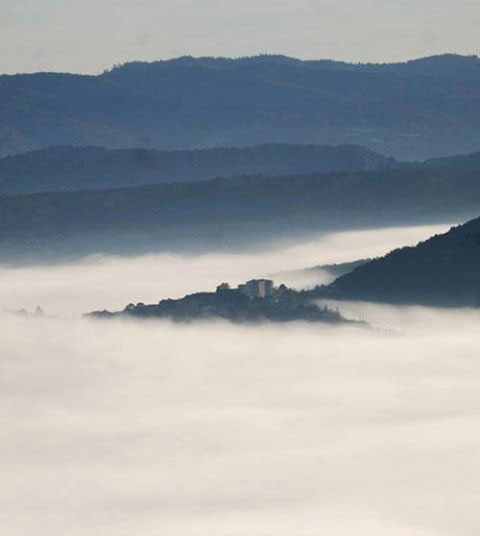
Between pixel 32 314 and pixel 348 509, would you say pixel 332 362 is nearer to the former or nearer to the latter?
pixel 348 509

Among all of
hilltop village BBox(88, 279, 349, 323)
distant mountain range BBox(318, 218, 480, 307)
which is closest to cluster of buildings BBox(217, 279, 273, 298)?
hilltop village BBox(88, 279, 349, 323)

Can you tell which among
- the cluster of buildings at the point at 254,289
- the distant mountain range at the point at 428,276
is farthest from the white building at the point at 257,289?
the distant mountain range at the point at 428,276

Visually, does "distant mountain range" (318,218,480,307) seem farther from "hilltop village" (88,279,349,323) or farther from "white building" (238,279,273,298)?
"hilltop village" (88,279,349,323)

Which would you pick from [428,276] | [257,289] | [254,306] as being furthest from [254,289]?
[428,276]

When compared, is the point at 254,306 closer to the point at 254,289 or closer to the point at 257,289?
the point at 254,289

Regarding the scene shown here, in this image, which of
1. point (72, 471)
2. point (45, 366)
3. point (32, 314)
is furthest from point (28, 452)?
point (32, 314)
